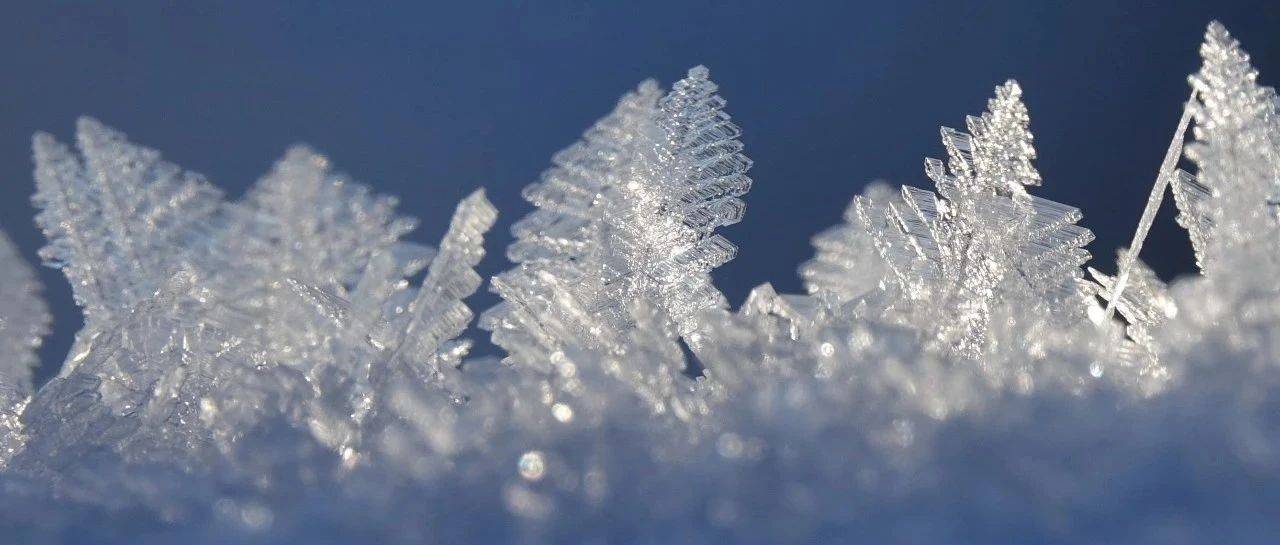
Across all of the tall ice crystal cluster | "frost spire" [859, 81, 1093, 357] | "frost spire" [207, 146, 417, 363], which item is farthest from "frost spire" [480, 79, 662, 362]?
"frost spire" [859, 81, 1093, 357]

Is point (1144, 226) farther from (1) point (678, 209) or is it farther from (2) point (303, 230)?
(2) point (303, 230)

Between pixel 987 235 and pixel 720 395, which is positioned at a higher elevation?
pixel 987 235

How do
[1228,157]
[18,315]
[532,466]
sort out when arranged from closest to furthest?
[532,466] < [1228,157] < [18,315]

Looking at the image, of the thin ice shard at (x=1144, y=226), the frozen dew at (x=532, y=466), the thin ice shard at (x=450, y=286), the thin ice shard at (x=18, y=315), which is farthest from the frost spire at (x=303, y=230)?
the thin ice shard at (x=1144, y=226)

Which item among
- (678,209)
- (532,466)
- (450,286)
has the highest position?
(678,209)

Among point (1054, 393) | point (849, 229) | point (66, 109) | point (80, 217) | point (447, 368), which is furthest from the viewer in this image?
point (66, 109)

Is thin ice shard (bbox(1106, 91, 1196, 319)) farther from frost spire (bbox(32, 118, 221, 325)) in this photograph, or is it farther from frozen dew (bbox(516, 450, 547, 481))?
frost spire (bbox(32, 118, 221, 325))

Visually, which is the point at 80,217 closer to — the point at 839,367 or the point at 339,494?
the point at 339,494

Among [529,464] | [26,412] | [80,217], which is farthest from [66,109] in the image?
[529,464]

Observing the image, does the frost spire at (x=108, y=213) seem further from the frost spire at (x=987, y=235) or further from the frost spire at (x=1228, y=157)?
the frost spire at (x=1228, y=157)

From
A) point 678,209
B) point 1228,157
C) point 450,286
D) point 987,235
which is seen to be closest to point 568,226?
point 678,209
